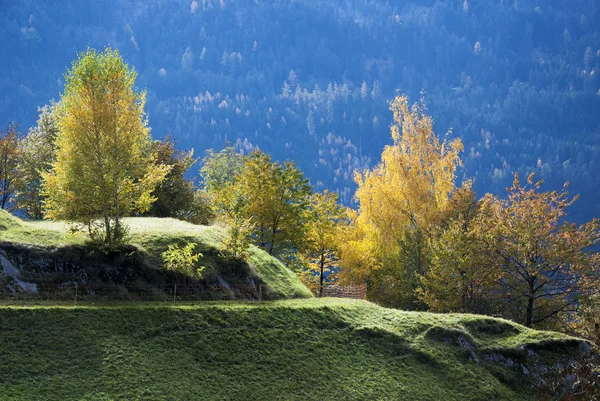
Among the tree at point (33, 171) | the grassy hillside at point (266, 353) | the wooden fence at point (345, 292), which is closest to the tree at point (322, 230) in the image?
the wooden fence at point (345, 292)

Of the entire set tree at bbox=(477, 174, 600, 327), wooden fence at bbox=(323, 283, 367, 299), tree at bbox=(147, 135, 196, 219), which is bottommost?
wooden fence at bbox=(323, 283, 367, 299)

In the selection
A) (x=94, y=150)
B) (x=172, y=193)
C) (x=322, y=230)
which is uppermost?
(x=172, y=193)

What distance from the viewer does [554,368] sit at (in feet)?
101

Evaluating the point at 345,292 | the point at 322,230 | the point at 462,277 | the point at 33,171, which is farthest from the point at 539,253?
the point at 33,171

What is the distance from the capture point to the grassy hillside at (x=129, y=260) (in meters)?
28.4

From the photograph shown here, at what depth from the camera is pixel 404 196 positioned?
181 ft

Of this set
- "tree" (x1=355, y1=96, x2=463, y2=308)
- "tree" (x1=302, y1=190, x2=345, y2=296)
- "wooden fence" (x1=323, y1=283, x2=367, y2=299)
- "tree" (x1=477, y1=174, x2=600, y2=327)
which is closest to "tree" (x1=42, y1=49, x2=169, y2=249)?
A: "wooden fence" (x1=323, y1=283, x2=367, y2=299)

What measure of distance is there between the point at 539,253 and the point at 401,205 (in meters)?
16.8

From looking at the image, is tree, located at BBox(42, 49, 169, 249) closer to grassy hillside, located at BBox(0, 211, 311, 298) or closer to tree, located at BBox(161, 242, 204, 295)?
grassy hillside, located at BBox(0, 211, 311, 298)

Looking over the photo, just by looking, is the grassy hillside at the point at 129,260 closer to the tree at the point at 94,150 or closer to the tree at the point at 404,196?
the tree at the point at 94,150

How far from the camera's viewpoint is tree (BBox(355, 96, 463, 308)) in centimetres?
5234

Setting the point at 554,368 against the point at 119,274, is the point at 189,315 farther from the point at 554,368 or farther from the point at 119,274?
the point at 554,368

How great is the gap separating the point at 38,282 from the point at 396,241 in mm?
34593

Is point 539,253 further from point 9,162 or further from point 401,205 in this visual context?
point 9,162
